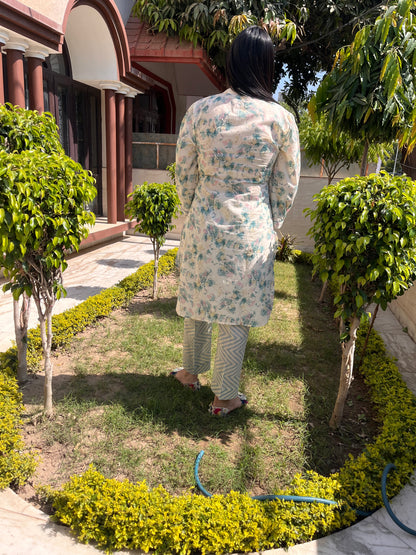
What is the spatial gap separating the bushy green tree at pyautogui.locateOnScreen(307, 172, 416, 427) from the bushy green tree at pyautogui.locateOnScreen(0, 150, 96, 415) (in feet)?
4.79

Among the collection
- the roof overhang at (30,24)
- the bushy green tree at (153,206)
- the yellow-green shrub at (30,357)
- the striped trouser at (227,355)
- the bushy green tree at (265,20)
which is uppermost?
the bushy green tree at (265,20)

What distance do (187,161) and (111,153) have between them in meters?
6.65

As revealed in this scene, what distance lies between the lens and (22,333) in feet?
10.2

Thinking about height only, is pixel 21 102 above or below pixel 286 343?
above

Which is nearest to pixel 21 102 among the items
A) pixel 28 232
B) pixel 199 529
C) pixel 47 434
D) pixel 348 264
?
pixel 28 232

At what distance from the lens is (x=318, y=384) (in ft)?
11.8

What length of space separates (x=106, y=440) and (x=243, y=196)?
171 cm

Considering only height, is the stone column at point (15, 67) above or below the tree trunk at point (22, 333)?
above

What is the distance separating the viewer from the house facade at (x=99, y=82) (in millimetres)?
6043

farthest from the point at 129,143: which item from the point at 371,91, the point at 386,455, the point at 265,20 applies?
the point at 386,455

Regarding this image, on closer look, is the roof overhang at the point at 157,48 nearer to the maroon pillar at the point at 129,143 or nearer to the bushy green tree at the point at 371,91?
the maroon pillar at the point at 129,143

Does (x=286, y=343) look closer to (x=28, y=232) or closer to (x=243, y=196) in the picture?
(x=243, y=196)

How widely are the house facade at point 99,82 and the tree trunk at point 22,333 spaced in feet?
12.3

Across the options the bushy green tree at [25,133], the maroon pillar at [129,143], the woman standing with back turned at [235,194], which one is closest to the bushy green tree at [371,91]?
the woman standing with back turned at [235,194]
